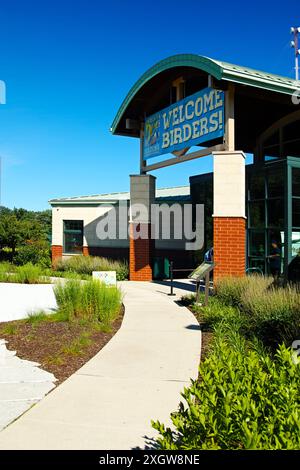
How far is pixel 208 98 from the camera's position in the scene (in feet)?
45.3

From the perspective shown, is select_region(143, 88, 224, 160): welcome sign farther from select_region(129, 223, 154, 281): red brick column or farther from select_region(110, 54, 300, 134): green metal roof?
select_region(129, 223, 154, 281): red brick column

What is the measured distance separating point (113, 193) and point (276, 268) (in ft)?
48.6

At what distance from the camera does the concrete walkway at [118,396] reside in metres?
3.76

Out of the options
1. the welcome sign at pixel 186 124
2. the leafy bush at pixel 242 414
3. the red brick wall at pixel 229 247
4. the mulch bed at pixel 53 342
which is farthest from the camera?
the welcome sign at pixel 186 124

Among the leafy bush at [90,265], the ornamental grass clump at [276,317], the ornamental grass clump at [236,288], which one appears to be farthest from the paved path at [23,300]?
the ornamental grass clump at [276,317]

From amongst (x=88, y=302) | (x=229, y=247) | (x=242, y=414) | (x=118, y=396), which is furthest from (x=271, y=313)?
(x=229, y=247)

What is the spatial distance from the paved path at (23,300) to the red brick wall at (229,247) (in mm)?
5249

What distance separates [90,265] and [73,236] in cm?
484

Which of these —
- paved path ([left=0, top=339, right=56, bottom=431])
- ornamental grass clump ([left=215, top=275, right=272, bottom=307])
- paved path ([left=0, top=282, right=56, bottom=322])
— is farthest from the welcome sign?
paved path ([left=0, top=339, right=56, bottom=431])

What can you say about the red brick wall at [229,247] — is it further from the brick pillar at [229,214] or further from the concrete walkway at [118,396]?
the concrete walkway at [118,396]

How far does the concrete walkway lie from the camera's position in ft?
12.3

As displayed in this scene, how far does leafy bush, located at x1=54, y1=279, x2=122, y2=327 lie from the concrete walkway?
99 cm

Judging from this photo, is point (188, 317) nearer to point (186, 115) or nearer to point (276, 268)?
point (276, 268)
